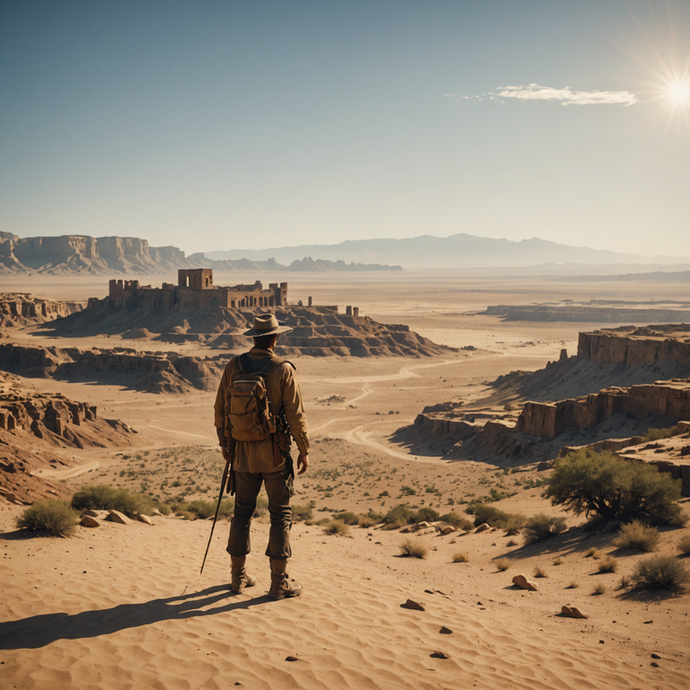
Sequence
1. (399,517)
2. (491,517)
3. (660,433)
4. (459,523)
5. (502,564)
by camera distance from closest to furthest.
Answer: (502,564), (459,523), (491,517), (399,517), (660,433)

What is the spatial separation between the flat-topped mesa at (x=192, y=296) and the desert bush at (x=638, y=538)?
82580 millimetres

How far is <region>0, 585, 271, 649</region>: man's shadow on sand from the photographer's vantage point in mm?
5578

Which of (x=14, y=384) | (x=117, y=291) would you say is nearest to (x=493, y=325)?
(x=117, y=291)

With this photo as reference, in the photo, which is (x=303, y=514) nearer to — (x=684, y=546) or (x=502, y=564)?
(x=502, y=564)

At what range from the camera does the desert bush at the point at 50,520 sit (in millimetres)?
9102

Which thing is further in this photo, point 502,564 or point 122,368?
point 122,368

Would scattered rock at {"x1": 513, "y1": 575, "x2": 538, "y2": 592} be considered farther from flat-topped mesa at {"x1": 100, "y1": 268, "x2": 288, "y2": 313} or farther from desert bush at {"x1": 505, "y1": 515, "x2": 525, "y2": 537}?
flat-topped mesa at {"x1": 100, "y1": 268, "x2": 288, "y2": 313}

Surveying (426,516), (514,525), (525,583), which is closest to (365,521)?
(426,516)

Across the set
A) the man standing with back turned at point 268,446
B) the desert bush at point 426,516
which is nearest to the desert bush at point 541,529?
the desert bush at point 426,516

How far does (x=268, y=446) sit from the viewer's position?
6.71 m

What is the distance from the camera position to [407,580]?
898 centimetres

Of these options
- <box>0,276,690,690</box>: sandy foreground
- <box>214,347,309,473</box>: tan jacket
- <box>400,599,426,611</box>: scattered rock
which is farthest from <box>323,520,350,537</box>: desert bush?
<box>214,347,309,473</box>: tan jacket

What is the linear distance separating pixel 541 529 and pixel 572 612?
478 cm

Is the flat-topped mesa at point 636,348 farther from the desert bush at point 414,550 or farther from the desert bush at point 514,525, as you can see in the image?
the desert bush at point 414,550
